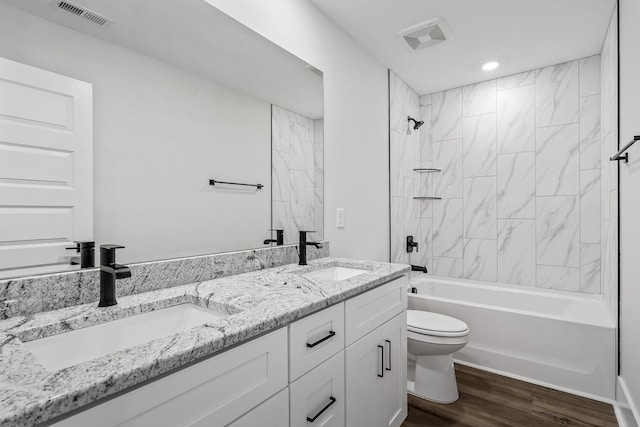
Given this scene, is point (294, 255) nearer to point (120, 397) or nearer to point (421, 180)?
point (120, 397)

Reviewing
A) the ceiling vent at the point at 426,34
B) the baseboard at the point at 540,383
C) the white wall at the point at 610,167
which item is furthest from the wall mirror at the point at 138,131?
the white wall at the point at 610,167

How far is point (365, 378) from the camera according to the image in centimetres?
140

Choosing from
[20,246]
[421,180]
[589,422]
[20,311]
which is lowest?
[589,422]

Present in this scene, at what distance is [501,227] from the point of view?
3.00 metres

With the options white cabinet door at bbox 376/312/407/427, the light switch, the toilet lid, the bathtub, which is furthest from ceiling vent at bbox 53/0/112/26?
the bathtub

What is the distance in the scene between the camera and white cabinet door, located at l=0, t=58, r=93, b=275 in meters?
0.89

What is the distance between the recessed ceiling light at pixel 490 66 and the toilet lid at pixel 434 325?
2.10m

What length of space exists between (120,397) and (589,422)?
2.38m

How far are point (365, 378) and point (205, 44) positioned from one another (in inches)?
62.4

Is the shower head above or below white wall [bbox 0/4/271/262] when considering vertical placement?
above

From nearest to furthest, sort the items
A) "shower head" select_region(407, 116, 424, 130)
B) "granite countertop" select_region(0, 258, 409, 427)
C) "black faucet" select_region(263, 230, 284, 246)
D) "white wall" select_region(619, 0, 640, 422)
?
"granite countertop" select_region(0, 258, 409, 427)
"white wall" select_region(619, 0, 640, 422)
"black faucet" select_region(263, 230, 284, 246)
"shower head" select_region(407, 116, 424, 130)

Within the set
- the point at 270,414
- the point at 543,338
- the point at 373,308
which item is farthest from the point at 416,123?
the point at 270,414

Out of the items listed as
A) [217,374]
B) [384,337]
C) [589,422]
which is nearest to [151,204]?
[217,374]

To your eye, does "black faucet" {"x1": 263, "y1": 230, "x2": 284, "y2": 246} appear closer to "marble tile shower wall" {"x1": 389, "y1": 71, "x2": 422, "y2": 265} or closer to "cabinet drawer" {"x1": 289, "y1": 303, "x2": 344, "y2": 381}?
"cabinet drawer" {"x1": 289, "y1": 303, "x2": 344, "y2": 381}
